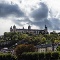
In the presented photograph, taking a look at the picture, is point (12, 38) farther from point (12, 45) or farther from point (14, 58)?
point (14, 58)

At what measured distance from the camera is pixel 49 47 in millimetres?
113062

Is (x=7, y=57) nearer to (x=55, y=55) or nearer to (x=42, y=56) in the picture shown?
(x=42, y=56)

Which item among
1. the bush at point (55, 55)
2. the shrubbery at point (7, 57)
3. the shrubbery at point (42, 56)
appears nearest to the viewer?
the bush at point (55, 55)

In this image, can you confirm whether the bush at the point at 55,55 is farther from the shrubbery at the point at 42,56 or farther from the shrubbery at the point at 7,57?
the shrubbery at the point at 7,57

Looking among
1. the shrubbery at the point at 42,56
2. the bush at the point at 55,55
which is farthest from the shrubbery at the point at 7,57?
the bush at the point at 55,55

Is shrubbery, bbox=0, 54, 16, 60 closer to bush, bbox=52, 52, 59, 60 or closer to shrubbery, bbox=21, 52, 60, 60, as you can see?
shrubbery, bbox=21, 52, 60, 60

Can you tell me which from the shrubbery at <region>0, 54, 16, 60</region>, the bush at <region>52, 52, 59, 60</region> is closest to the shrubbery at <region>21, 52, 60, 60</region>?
the bush at <region>52, 52, 59, 60</region>

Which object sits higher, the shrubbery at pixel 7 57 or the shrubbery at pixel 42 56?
the shrubbery at pixel 42 56

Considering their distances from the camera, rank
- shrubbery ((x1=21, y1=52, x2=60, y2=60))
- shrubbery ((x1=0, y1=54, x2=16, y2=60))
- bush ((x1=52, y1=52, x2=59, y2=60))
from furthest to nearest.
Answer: shrubbery ((x1=0, y1=54, x2=16, y2=60)) → shrubbery ((x1=21, y1=52, x2=60, y2=60)) → bush ((x1=52, y1=52, x2=59, y2=60))

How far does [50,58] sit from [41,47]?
2842 centimetres

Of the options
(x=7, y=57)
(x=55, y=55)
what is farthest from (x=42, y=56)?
(x=7, y=57)

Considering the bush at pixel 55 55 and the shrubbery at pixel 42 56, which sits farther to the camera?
the shrubbery at pixel 42 56

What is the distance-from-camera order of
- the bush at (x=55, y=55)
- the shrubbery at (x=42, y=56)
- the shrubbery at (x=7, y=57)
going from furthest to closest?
the shrubbery at (x=7, y=57) < the shrubbery at (x=42, y=56) < the bush at (x=55, y=55)

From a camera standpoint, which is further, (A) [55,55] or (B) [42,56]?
(B) [42,56]
